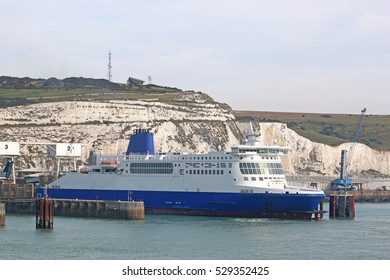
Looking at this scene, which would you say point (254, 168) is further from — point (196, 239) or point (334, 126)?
point (334, 126)

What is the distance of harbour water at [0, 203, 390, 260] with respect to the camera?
39.0 metres

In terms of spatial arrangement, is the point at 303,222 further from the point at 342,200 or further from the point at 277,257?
the point at 277,257

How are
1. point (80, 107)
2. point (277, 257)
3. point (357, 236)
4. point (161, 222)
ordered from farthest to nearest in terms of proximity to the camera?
point (80, 107)
point (161, 222)
point (357, 236)
point (277, 257)

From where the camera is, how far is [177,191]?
62.0m

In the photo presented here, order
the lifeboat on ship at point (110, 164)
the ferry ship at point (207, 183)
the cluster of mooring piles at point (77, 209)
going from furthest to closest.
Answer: the lifeboat on ship at point (110, 164), the ferry ship at point (207, 183), the cluster of mooring piles at point (77, 209)

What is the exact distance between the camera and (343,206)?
60.9m

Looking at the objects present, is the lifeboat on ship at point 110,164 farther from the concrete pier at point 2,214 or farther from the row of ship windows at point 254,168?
the concrete pier at point 2,214

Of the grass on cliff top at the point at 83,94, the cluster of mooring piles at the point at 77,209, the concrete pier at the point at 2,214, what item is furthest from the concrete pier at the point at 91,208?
the grass on cliff top at the point at 83,94

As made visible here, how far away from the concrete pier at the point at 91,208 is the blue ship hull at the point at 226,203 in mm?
4713

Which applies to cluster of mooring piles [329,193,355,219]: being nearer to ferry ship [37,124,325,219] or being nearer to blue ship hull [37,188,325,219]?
ferry ship [37,124,325,219]

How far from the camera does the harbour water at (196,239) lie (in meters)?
39.0

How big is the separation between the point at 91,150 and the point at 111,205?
125 feet

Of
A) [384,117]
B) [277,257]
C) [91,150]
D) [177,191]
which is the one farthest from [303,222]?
[384,117]

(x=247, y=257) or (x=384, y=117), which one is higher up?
(x=384, y=117)
